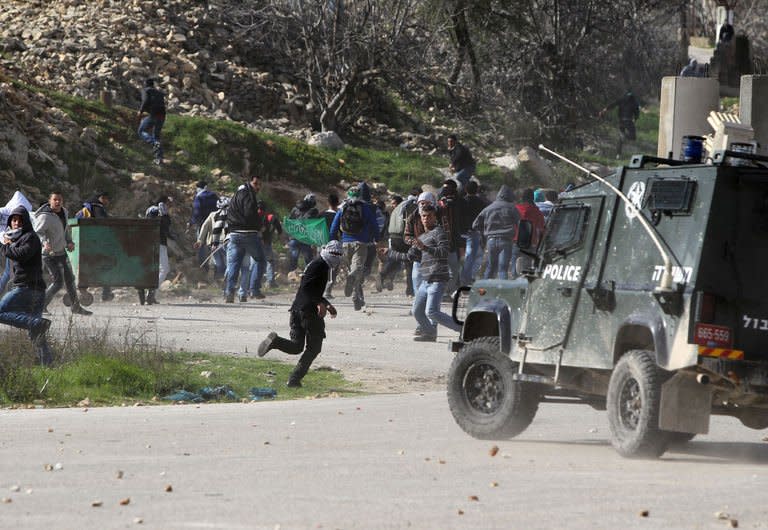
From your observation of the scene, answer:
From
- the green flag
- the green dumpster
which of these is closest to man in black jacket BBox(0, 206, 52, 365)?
the green dumpster

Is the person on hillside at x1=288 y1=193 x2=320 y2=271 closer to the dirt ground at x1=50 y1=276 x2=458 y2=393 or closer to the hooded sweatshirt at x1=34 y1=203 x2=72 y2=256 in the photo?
the dirt ground at x1=50 y1=276 x2=458 y2=393

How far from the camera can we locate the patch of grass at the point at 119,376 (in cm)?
1467

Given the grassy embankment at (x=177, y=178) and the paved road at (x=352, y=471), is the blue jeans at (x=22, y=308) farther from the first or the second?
the paved road at (x=352, y=471)

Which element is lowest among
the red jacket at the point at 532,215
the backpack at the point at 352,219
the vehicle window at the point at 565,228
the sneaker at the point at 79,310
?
the sneaker at the point at 79,310

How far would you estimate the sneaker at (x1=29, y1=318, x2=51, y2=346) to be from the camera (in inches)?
615

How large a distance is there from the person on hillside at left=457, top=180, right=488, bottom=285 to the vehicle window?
562 inches

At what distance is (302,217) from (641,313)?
64.5 feet

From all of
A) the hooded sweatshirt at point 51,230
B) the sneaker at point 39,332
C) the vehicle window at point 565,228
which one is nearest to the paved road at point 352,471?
the vehicle window at point 565,228

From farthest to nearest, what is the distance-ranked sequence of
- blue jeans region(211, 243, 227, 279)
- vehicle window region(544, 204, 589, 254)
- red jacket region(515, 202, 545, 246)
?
blue jeans region(211, 243, 227, 279), red jacket region(515, 202, 545, 246), vehicle window region(544, 204, 589, 254)

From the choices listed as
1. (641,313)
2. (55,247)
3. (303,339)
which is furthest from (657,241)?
(55,247)

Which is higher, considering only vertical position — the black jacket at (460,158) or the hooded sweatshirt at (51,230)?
the black jacket at (460,158)

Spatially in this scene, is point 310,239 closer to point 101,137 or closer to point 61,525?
point 101,137

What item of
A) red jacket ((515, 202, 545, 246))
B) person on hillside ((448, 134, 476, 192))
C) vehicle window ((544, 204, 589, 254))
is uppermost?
person on hillside ((448, 134, 476, 192))

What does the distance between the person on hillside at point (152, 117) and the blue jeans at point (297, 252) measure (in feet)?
19.7
